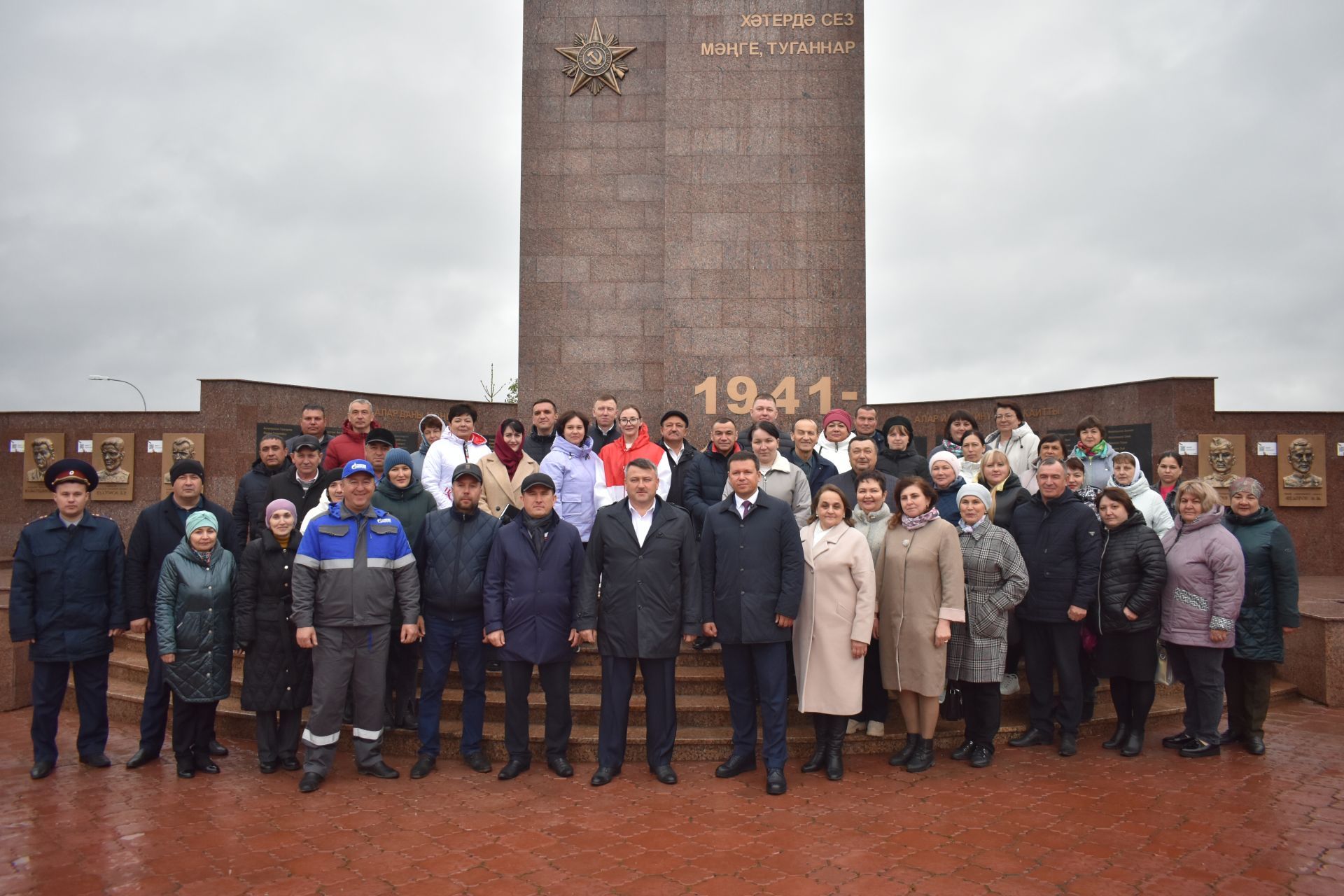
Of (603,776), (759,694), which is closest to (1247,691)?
(759,694)

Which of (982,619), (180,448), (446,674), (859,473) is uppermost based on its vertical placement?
(180,448)

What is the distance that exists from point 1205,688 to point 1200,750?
396mm

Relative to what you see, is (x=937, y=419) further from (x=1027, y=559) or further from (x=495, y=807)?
(x=495, y=807)

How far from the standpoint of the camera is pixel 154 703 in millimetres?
5801

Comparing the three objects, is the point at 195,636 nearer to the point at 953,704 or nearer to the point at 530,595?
the point at 530,595

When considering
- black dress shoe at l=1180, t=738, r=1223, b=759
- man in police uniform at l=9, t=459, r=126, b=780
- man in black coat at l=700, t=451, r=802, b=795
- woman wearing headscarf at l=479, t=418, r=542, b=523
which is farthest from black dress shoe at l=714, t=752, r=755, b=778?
man in police uniform at l=9, t=459, r=126, b=780

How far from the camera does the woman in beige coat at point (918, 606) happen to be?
17.6 feet

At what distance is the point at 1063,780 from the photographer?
5301 mm

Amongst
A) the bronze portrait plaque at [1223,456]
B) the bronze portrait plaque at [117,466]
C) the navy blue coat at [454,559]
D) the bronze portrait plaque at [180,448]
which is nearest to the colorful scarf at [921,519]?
the navy blue coat at [454,559]

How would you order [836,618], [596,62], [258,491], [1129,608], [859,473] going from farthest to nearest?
1. [596,62]
2. [258,491]
3. [859,473]
4. [1129,608]
5. [836,618]

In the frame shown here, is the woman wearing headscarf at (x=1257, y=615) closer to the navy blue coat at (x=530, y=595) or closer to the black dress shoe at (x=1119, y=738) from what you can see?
the black dress shoe at (x=1119, y=738)

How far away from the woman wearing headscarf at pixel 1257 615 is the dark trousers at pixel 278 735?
600 centimetres

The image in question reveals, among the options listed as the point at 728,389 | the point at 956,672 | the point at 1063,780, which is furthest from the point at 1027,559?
the point at 728,389

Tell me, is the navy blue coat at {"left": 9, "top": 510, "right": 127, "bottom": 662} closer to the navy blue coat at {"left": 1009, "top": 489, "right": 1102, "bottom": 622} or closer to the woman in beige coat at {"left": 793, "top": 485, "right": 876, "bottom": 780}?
the woman in beige coat at {"left": 793, "top": 485, "right": 876, "bottom": 780}
